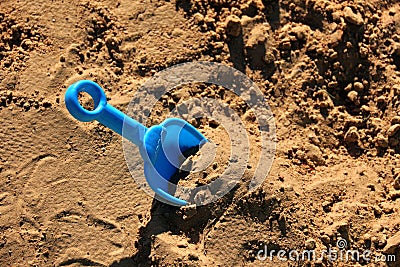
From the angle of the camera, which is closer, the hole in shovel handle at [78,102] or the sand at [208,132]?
the hole in shovel handle at [78,102]

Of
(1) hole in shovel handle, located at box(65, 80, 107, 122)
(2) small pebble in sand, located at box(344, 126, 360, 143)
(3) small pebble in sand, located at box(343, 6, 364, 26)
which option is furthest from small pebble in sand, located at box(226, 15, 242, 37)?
(1) hole in shovel handle, located at box(65, 80, 107, 122)

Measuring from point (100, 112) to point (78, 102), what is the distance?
123 mm

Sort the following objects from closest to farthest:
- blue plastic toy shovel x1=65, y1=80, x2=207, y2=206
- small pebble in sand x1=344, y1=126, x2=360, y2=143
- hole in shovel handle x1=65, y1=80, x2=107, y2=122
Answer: hole in shovel handle x1=65, y1=80, x2=107, y2=122 → blue plastic toy shovel x1=65, y1=80, x2=207, y2=206 → small pebble in sand x1=344, y1=126, x2=360, y2=143

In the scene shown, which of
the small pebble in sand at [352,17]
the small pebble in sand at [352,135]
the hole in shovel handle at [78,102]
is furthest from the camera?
the small pebble in sand at [352,17]

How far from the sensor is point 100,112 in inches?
90.7

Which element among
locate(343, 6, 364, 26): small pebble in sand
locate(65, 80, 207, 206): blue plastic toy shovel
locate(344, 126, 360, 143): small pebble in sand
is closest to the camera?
locate(65, 80, 207, 206): blue plastic toy shovel

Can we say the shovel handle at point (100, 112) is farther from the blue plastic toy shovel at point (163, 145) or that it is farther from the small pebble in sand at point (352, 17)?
the small pebble in sand at point (352, 17)

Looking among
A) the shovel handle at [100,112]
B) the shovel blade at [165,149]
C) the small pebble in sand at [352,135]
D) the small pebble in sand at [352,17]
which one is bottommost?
the small pebble in sand at [352,135]

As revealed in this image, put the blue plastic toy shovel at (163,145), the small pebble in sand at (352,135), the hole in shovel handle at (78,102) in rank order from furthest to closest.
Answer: the small pebble in sand at (352,135) → the blue plastic toy shovel at (163,145) → the hole in shovel handle at (78,102)

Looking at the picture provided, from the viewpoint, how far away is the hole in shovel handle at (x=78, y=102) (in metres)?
2.19

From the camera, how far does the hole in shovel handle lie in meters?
2.19

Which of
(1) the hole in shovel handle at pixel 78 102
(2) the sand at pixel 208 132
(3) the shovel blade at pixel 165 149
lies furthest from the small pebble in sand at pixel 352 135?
(1) the hole in shovel handle at pixel 78 102

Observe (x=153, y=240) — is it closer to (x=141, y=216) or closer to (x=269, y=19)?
(x=141, y=216)

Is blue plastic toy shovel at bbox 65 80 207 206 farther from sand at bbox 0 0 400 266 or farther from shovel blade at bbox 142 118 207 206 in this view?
sand at bbox 0 0 400 266
